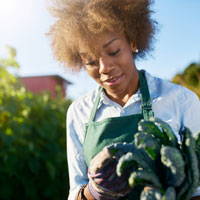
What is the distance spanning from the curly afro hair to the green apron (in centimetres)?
32

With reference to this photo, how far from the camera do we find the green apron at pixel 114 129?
81.9 inches

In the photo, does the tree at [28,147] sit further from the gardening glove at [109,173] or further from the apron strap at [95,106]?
the gardening glove at [109,173]

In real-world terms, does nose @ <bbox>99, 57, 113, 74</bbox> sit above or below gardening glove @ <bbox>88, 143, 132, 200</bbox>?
above

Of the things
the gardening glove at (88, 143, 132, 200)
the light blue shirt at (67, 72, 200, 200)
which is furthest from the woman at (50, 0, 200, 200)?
the gardening glove at (88, 143, 132, 200)

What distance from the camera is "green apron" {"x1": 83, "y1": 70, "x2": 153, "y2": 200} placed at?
2.08 metres

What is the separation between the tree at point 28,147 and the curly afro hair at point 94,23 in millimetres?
1897

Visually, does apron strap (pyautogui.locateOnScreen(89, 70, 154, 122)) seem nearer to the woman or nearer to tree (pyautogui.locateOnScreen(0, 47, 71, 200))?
the woman

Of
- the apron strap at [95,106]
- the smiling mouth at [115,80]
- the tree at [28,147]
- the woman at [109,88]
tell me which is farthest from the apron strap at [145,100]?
the tree at [28,147]

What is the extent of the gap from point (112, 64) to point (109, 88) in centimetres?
17

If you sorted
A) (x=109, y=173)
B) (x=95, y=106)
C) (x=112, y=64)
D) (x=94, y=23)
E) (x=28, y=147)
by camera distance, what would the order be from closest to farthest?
(x=109, y=173)
(x=112, y=64)
(x=94, y=23)
(x=95, y=106)
(x=28, y=147)

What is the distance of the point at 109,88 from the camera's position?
7.10ft

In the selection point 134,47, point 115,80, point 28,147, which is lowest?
point 28,147

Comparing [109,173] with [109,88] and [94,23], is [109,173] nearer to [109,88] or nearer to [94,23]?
[109,88]

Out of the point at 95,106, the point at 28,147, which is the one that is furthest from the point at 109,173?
the point at 28,147
